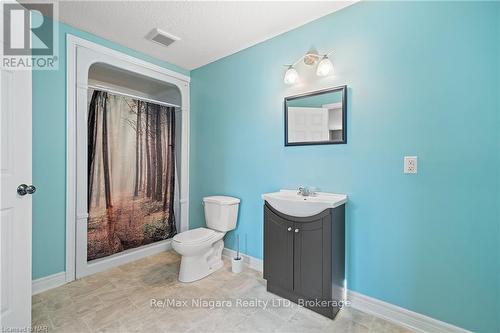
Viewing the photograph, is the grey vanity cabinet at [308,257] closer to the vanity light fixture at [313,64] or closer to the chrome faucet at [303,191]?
the chrome faucet at [303,191]

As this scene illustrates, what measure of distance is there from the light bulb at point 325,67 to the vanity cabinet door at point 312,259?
1117 mm

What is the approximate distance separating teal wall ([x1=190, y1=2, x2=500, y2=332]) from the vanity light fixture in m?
0.07

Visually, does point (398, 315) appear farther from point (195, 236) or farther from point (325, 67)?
point (325, 67)

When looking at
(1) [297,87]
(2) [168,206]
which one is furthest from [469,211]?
(2) [168,206]

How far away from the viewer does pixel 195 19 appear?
1.93 m

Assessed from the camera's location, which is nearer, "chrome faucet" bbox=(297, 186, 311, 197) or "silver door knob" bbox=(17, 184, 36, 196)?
"silver door knob" bbox=(17, 184, 36, 196)

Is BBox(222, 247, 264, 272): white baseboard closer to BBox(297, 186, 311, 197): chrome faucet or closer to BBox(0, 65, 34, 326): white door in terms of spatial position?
BBox(297, 186, 311, 197): chrome faucet

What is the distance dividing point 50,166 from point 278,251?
208cm

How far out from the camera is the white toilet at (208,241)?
6.71ft

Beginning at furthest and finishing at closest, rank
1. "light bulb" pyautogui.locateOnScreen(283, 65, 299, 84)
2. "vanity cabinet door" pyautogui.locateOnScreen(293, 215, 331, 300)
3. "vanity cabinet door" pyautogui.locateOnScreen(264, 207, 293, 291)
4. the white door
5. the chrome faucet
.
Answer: "light bulb" pyautogui.locateOnScreen(283, 65, 299, 84), the chrome faucet, "vanity cabinet door" pyautogui.locateOnScreen(264, 207, 293, 291), "vanity cabinet door" pyautogui.locateOnScreen(293, 215, 331, 300), the white door

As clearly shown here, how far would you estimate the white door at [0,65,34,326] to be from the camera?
4.14ft

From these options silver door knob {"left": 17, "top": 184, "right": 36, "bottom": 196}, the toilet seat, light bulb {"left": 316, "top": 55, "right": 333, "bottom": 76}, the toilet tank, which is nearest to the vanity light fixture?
light bulb {"left": 316, "top": 55, "right": 333, "bottom": 76}

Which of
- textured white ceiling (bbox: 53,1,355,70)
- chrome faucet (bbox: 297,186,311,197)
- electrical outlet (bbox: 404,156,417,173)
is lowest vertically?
chrome faucet (bbox: 297,186,311,197)

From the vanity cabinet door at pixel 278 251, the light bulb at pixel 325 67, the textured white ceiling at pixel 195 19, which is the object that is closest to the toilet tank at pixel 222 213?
the vanity cabinet door at pixel 278 251
